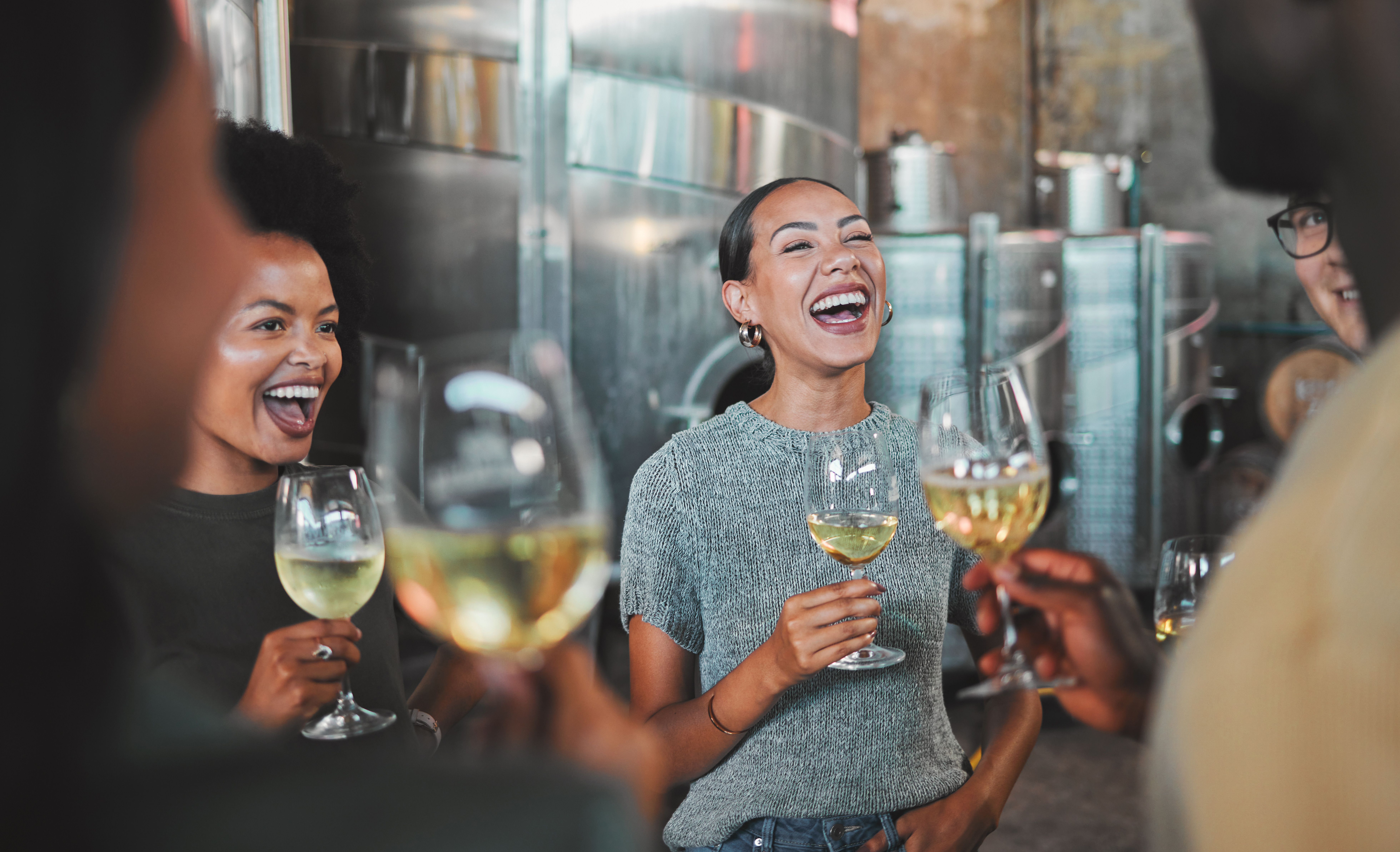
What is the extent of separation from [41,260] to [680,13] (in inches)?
178

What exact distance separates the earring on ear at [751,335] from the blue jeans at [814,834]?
907mm

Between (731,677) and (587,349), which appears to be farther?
(587,349)

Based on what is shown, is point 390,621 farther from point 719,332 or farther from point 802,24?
point 802,24

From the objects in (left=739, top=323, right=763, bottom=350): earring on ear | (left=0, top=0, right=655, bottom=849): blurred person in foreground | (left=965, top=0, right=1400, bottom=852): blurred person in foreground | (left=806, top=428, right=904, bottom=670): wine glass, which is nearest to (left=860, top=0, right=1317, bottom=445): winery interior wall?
(left=739, top=323, right=763, bottom=350): earring on ear

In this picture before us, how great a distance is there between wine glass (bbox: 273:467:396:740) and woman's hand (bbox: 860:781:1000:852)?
806mm

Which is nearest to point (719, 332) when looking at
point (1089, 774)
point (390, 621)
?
point (1089, 774)

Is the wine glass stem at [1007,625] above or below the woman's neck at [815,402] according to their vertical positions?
below

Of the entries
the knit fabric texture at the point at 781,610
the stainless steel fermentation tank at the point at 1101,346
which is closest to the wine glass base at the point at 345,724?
the knit fabric texture at the point at 781,610

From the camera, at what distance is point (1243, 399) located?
8.60 metres

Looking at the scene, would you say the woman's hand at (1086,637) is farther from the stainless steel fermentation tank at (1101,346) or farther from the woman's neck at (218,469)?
the stainless steel fermentation tank at (1101,346)

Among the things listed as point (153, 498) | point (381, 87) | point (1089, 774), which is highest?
point (381, 87)

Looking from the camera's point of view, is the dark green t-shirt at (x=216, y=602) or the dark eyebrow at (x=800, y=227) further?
the dark eyebrow at (x=800, y=227)

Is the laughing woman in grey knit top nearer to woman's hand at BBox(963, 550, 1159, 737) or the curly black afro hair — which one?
woman's hand at BBox(963, 550, 1159, 737)

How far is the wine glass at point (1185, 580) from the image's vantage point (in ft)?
4.65
